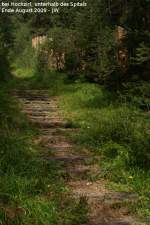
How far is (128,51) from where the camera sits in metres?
16.9

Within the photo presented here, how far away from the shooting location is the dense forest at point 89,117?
22.6 ft

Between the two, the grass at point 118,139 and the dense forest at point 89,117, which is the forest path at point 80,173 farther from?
the grass at point 118,139

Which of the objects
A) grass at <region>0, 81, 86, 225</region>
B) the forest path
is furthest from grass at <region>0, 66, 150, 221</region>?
the forest path

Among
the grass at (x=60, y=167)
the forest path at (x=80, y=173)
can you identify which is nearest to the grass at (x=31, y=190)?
the grass at (x=60, y=167)

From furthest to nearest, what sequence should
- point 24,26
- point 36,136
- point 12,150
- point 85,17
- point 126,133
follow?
point 24,26, point 85,17, point 36,136, point 126,133, point 12,150

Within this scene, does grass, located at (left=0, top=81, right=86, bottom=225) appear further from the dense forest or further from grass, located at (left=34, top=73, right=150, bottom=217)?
grass, located at (left=34, top=73, right=150, bottom=217)

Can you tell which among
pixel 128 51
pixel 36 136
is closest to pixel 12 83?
pixel 128 51

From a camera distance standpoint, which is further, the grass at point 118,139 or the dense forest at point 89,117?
the grass at point 118,139

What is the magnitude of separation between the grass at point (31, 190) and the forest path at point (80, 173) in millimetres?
191

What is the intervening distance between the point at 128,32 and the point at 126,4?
1.48 m

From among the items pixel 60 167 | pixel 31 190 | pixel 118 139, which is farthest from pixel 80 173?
pixel 118 139

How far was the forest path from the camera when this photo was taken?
267 inches

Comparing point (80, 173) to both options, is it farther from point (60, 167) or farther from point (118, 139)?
point (118, 139)

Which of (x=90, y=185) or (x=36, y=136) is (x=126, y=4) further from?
(x=90, y=185)
